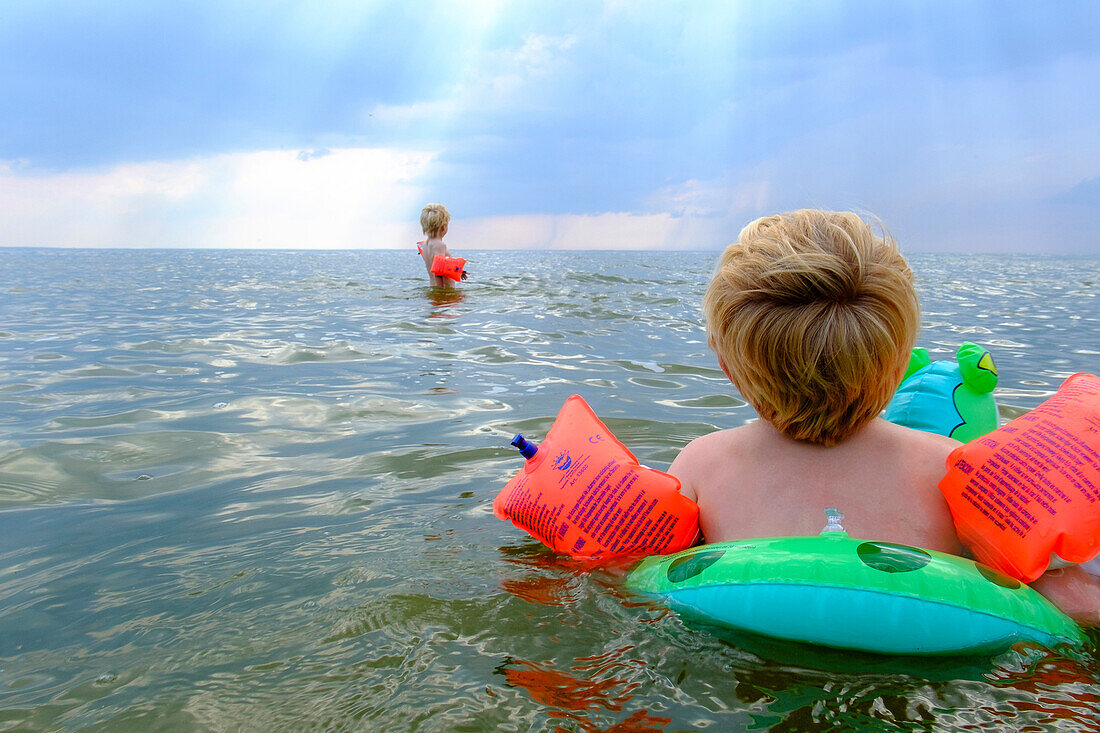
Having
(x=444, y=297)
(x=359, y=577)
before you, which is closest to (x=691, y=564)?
(x=359, y=577)

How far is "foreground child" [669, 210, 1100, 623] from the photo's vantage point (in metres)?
1.80

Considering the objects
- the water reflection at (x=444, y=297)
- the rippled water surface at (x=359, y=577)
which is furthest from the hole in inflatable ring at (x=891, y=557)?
the water reflection at (x=444, y=297)

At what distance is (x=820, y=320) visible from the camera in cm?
180

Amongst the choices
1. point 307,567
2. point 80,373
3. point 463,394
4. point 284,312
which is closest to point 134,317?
point 284,312

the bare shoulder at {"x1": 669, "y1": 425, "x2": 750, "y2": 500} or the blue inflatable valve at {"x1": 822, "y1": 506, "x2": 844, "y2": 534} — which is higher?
the bare shoulder at {"x1": 669, "y1": 425, "x2": 750, "y2": 500}

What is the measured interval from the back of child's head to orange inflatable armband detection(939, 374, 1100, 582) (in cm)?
29

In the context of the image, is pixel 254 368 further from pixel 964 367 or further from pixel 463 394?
pixel 964 367

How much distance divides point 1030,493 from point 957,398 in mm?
894

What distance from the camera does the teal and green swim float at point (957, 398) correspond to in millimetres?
2652

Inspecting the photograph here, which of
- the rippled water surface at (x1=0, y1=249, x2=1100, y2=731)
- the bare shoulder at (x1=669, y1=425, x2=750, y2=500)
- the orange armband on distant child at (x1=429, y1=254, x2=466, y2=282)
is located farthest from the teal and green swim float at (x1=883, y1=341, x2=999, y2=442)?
the orange armband on distant child at (x1=429, y1=254, x2=466, y2=282)

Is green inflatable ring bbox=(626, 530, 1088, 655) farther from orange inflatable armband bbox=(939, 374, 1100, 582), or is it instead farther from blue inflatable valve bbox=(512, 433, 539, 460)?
→ blue inflatable valve bbox=(512, 433, 539, 460)

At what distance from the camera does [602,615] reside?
2.02m

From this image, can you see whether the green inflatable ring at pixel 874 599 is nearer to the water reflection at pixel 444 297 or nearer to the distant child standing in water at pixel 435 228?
the water reflection at pixel 444 297

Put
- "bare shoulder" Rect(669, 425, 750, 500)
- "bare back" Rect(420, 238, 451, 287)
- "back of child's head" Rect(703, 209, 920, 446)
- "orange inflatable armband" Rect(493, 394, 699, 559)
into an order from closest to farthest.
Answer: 1. "back of child's head" Rect(703, 209, 920, 446)
2. "bare shoulder" Rect(669, 425, 750, 500)
3. "orange inflatable armband" Rect(493, 394, 699, 559)
4. "bare back" Rect(420, 238, 451, 287)
